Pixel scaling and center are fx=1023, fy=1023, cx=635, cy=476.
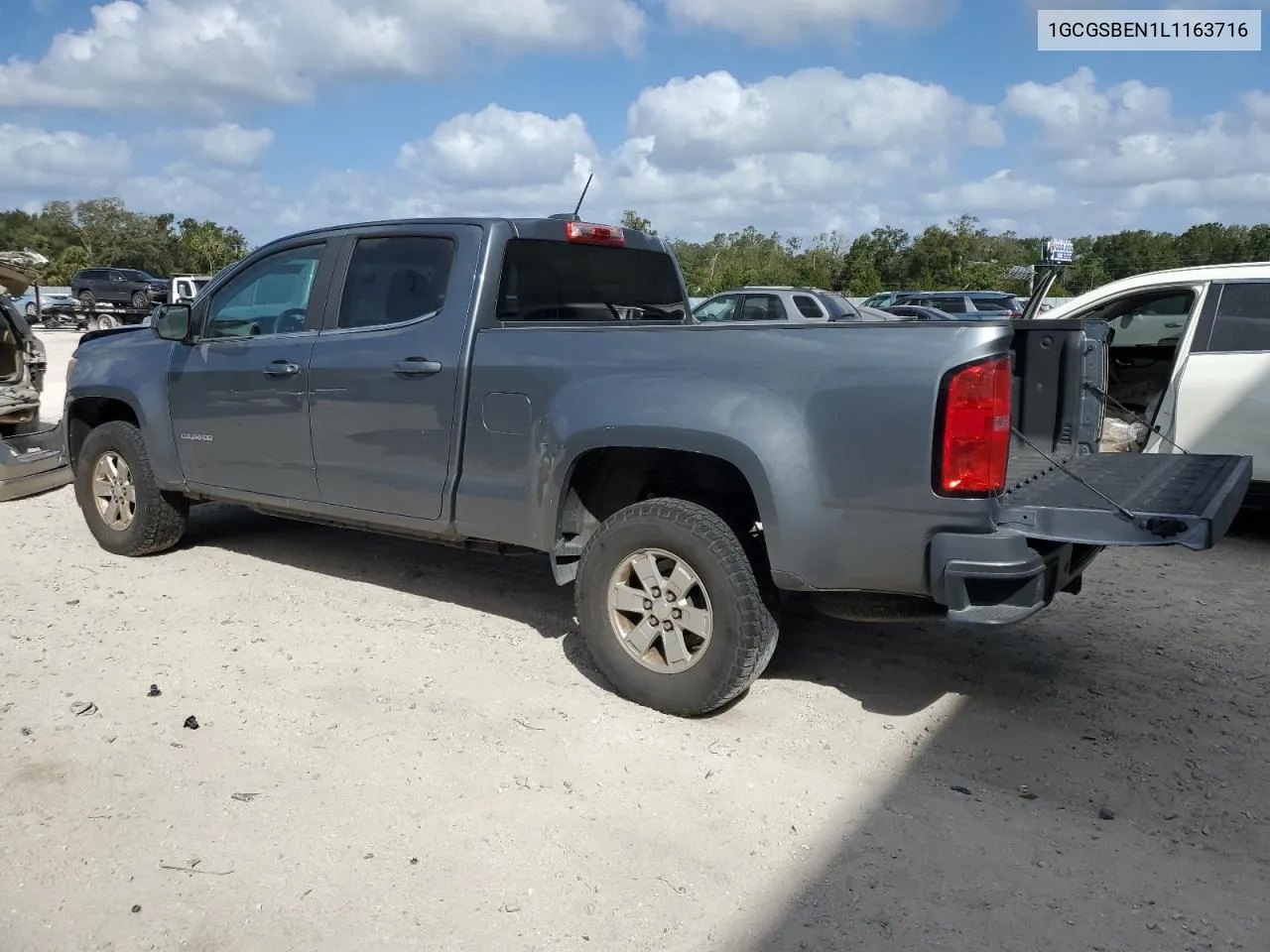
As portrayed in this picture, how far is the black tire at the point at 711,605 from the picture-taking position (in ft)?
12.1

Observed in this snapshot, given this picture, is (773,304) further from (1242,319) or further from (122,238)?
(122,238)

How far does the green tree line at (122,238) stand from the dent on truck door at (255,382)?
55.2 metres

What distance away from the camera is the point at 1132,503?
11.7ft

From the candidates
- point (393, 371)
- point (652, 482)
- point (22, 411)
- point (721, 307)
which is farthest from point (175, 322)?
point (721, 307)

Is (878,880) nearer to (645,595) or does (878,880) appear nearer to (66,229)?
(645,595)

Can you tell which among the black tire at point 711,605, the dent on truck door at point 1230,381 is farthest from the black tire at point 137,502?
A: the dent on truck door at point 1230,381

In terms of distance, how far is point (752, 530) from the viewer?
412 centimetres

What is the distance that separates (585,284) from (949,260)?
48067mm

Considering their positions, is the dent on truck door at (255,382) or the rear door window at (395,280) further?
the dent on truck door at (255,382)

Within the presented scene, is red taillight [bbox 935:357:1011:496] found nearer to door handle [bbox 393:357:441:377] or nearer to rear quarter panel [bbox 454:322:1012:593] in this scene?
rear quarter panel [bbox 454:322:1012:593]

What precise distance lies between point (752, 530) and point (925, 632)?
4.52ft

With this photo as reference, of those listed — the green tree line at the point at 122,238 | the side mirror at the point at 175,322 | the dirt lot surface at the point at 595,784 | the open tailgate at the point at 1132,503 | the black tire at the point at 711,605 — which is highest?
the green tree line at the point at 122,238

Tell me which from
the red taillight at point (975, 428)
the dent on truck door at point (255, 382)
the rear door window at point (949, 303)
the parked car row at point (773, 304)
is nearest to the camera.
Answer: the red taillight at point (975, 428)

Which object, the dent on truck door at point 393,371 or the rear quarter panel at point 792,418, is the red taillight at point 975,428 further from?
the dent on truck door at point 393,371
